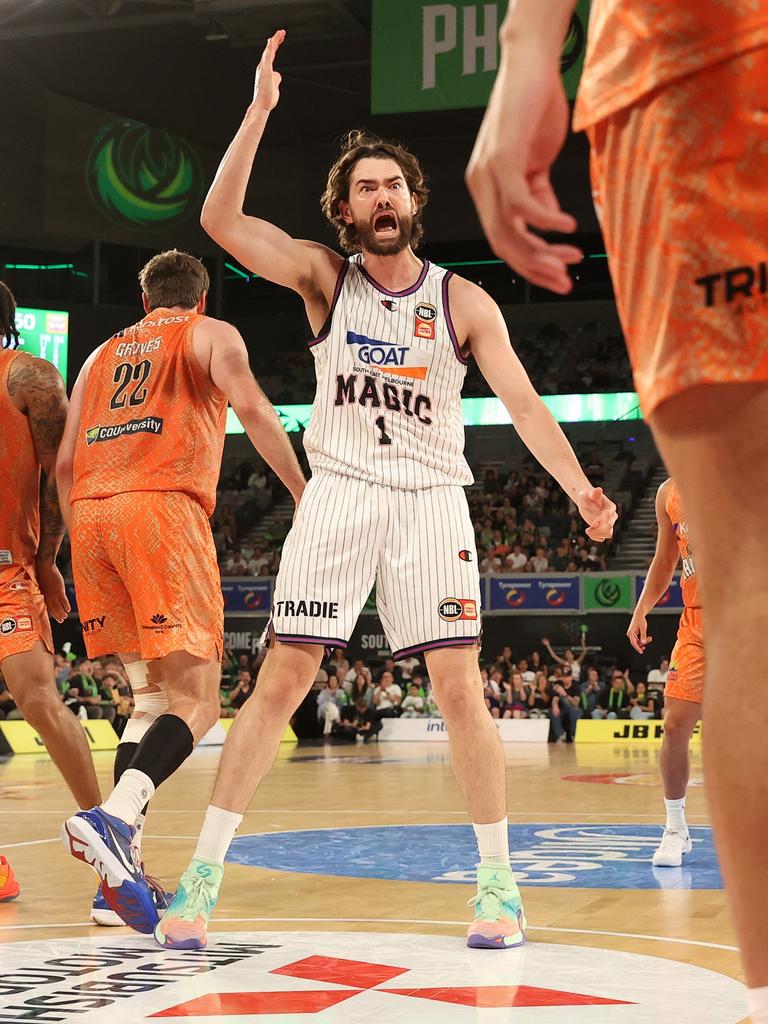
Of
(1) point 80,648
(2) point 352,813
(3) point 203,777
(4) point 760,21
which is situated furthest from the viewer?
(1) point 80,648

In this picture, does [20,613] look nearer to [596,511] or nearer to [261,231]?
[261,231]

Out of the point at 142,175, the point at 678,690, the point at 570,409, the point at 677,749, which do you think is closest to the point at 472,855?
the point at 677,749

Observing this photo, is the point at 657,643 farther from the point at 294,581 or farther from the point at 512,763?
the point at 294,581

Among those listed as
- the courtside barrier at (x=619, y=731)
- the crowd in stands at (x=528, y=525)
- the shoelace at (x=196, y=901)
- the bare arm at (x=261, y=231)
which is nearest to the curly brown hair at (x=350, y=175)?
the bare arm at (x=261, y=231)

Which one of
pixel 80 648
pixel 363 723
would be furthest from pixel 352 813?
pixel 80 648

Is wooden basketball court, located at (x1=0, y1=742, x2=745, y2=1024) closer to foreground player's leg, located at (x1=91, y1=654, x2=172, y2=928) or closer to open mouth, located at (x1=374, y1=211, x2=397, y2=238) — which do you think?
foreground player's leg, located at (x1=91, y1=654, x2=172, y2=928)

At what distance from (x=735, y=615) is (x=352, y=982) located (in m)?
2.06

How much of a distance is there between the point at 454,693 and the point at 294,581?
1.87 feet

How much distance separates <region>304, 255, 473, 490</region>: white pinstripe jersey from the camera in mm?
3760

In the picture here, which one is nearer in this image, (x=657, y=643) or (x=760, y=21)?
(x=760, y=21)

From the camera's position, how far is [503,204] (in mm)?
1268

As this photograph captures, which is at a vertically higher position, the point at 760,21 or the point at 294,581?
the point at 760,21

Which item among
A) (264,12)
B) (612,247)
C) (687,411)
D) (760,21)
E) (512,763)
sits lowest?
(512,763)

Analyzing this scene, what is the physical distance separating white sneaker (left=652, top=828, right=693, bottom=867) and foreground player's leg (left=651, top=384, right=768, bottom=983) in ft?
13.4
